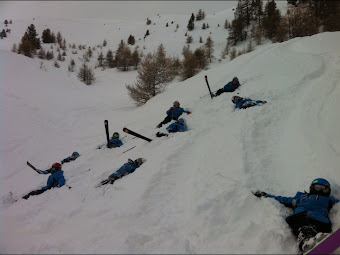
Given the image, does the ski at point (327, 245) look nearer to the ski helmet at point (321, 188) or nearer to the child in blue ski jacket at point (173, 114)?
the ski helmet at point (321, 188)

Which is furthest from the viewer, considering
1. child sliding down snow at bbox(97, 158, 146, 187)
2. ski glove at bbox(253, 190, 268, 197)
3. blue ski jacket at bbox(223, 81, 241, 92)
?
blue ski jacket at bbox(223, 81, 241, 92)

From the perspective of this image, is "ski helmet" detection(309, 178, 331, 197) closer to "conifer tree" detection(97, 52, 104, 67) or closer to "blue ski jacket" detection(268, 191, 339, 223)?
"blue ski jacket" detection(268, 191, 339, 223)

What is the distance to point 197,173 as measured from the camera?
15.8 ft

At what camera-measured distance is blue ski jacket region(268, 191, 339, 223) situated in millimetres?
3429

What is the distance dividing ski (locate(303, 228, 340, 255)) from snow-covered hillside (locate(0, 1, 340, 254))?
1.32 ft

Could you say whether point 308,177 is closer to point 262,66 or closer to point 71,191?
point 71,191

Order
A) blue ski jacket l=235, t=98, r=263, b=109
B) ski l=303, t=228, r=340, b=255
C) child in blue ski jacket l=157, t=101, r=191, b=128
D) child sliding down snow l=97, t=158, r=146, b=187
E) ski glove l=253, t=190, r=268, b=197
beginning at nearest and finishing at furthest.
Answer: ski l=303, t=228, r=340, b=255 → ski glove l=253, t=190, r=268, b=197 → child sliding down snow l=97, t=158, r=146, b=187 → blue ski jacket l=235, t=98, r=263, b=109 → child in blue ski jacket l=157, t=101, r=191, b=128

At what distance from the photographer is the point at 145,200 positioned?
409 cm

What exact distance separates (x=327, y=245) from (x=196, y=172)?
2.54 m

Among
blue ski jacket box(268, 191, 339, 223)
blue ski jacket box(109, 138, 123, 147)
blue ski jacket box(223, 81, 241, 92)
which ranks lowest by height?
blue ski jacket box(109, 138, 123, 147)

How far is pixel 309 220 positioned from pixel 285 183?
1048 mm

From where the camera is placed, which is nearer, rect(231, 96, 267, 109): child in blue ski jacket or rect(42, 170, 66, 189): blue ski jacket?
rect(42, 170, 66, 189): blue ski jacket

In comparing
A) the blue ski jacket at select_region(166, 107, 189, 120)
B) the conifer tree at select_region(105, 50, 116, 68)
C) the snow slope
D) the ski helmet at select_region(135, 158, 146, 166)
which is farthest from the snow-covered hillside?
the conifer tree at select_region(105, 50, 116, 68)

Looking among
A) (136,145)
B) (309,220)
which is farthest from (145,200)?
(136,145)
